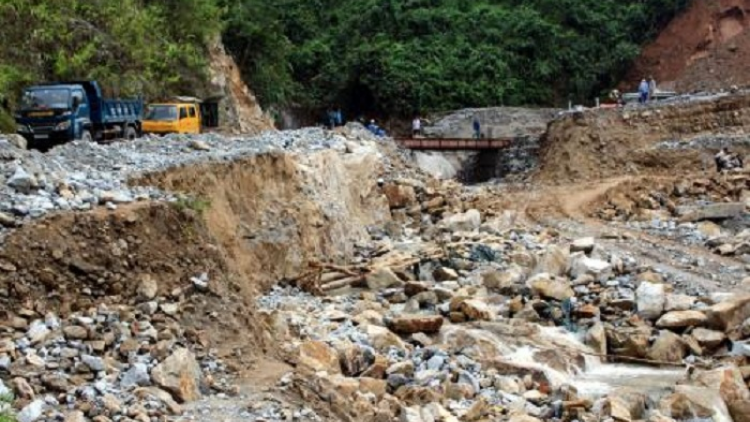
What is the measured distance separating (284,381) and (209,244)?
94.4 inches

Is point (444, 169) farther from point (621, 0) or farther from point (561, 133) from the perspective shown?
point (621, 0)

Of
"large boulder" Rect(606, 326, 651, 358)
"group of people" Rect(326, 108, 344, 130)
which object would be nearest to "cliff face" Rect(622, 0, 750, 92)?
"group of people" Rect(326, 108, 344, 130)

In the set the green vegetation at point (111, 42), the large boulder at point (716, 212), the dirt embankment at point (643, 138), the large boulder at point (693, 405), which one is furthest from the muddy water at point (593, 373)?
the dirt embankment at point (643, 138)

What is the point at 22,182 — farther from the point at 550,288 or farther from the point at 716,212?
the point at 716,212

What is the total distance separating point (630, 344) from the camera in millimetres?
14922

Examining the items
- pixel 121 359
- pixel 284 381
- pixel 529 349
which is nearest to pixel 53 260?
pixel 121 359

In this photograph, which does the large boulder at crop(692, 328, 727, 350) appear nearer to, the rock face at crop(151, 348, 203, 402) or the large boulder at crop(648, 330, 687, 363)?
the large boulder at crop(648, 330, 687, 363)

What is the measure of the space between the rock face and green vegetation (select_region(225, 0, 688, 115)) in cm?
3487

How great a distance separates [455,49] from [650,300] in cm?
3431

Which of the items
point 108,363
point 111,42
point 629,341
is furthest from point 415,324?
point 111,42

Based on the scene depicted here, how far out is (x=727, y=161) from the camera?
3016 centimetres

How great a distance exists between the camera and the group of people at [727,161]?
2988 centimetres

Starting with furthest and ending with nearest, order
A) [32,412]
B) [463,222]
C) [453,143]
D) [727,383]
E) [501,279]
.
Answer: [453,143], [463,222], [501,279], [727,383], [32,412]

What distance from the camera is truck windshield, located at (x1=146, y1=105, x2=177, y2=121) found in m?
25.2
